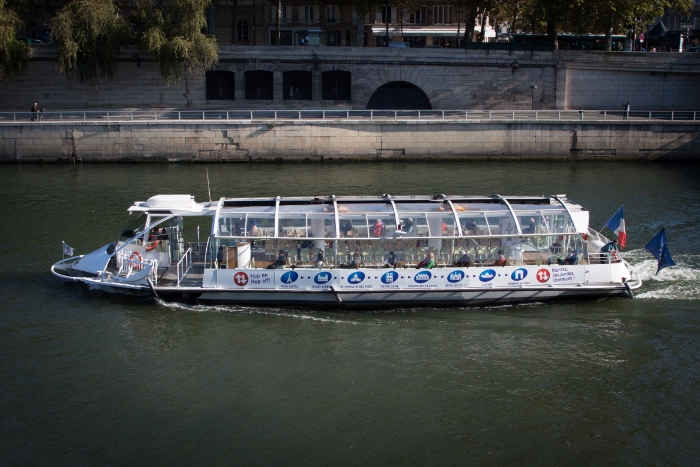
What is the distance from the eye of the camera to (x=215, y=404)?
594 inches

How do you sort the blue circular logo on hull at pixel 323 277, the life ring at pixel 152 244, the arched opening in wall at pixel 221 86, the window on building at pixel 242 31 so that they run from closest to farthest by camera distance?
the blue circular logo on hull at pixel 323 277 → the life ring at pixel 152 244 → the arched opening in wall at pixel 221 86 → the window on building at pixel 242 31

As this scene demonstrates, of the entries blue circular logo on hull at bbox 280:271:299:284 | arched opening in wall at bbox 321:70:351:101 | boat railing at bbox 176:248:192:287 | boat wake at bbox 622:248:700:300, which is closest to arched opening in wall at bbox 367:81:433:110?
arched opening in wall at bbox 321:70:351:101

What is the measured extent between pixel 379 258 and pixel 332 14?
147ft

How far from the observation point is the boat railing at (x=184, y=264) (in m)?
20.2

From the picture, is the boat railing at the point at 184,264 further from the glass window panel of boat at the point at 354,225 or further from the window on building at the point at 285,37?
the window on building at the point at 285,37

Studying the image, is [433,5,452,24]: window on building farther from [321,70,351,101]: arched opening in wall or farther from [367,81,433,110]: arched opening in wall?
[321,70,351,101]: arched opening in wall

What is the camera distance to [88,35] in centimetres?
4450

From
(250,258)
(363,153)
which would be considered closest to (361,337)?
(250,258)

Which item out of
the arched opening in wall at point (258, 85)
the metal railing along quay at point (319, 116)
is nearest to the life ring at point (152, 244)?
the metal railing along quay at point (319, 116)

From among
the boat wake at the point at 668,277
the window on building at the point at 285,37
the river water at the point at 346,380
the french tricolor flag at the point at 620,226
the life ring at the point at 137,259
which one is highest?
the window on building at the point at 285,37

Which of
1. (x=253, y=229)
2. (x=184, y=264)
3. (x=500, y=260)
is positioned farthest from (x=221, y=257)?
(x=500, y=260)

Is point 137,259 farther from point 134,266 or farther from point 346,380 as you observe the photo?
point 346,380

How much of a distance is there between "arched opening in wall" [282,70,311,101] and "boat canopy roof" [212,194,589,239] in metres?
31.0

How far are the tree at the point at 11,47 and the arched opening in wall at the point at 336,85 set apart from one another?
18.0m
